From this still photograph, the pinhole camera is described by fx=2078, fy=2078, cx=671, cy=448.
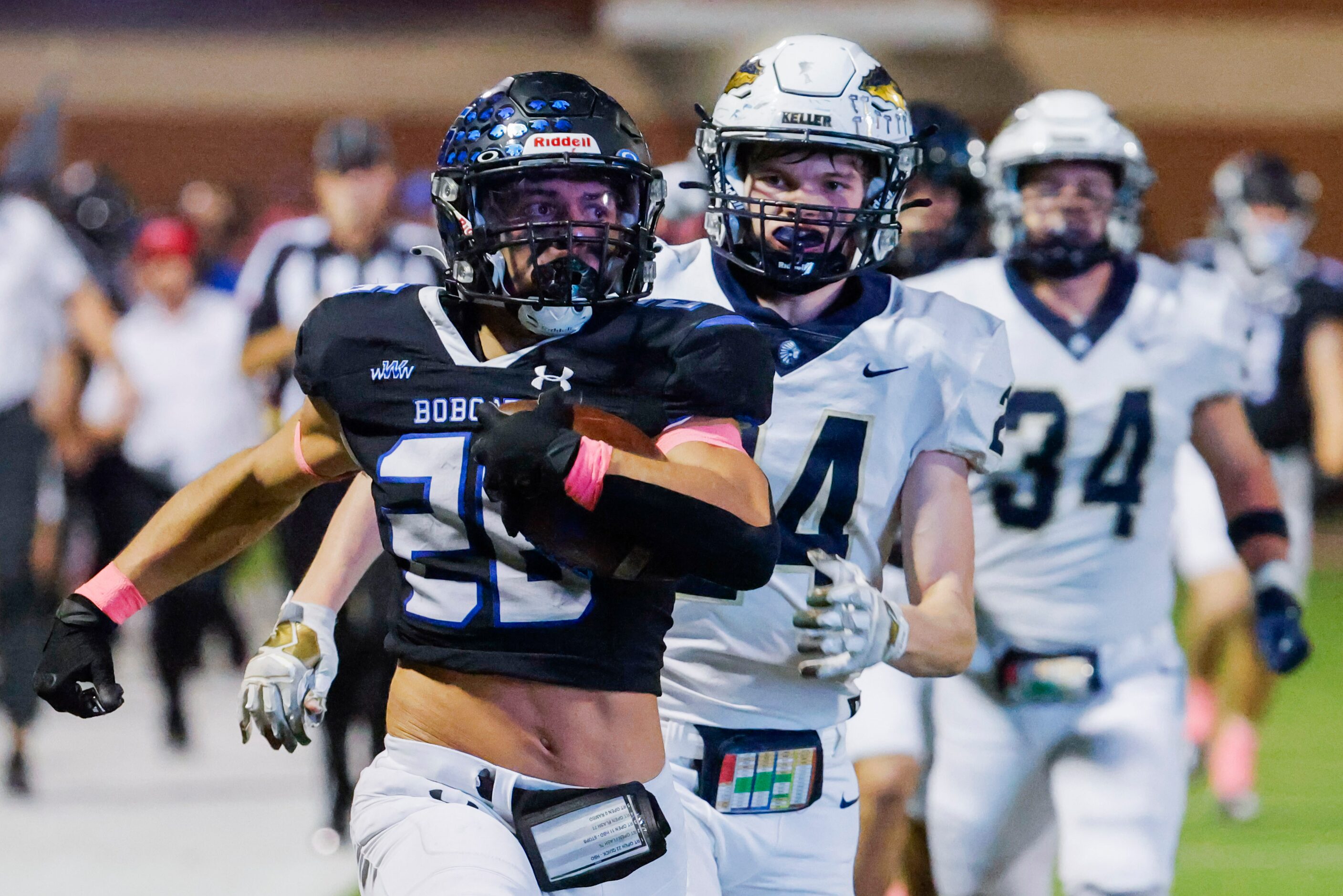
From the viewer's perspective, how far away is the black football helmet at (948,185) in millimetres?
5016

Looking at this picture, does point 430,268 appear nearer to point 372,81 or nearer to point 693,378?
point 693,378

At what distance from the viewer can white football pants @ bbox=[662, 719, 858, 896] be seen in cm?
307

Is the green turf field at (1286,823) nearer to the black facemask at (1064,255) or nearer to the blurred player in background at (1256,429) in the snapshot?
the blurred player in background at (1256,429)

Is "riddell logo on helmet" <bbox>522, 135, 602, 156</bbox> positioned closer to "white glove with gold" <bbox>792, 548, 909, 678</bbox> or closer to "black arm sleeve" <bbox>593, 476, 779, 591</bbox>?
"black arm sleeve" <bbox>593, 476, 779, 591</bbox>

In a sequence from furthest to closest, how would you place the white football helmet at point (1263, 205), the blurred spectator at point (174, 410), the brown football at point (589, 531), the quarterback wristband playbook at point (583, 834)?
the white football helmet at point (1263, 205) < the blurred spectator at point (174, 410) < the quarterback wristband playbook at point (583, 834) < the brown football at point (589, 531)

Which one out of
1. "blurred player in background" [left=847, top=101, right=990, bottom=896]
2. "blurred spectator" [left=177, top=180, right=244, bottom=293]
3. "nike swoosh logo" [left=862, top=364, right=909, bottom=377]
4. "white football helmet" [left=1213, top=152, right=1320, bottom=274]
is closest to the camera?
"nike swoosh logo" [left=862, top=364, right=909, bottom=377]

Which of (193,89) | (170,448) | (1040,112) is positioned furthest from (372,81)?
(1040,112)

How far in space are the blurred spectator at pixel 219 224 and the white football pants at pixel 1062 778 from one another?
6908mm

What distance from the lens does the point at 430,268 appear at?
6.21m

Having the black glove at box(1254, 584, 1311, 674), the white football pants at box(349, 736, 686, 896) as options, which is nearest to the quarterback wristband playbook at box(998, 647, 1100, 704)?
the black glove at box(1254, 584, 1311, 674)

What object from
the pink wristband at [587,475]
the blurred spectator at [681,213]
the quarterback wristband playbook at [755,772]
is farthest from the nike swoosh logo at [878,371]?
the blurred spectator at [681,213]

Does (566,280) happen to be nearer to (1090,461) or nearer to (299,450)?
(299,450)

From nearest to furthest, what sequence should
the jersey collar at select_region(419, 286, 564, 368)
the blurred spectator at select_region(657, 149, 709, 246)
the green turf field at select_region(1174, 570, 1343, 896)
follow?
1. the jersey collar at select_region(419, 286, 564, 368)
2. the green turf field at select_region(1174, 570, 1343, 896)
3. the blurred spectator at select_region(657, 149, 709, 246)

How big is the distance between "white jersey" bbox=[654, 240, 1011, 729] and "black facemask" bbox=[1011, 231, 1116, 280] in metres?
1.00
